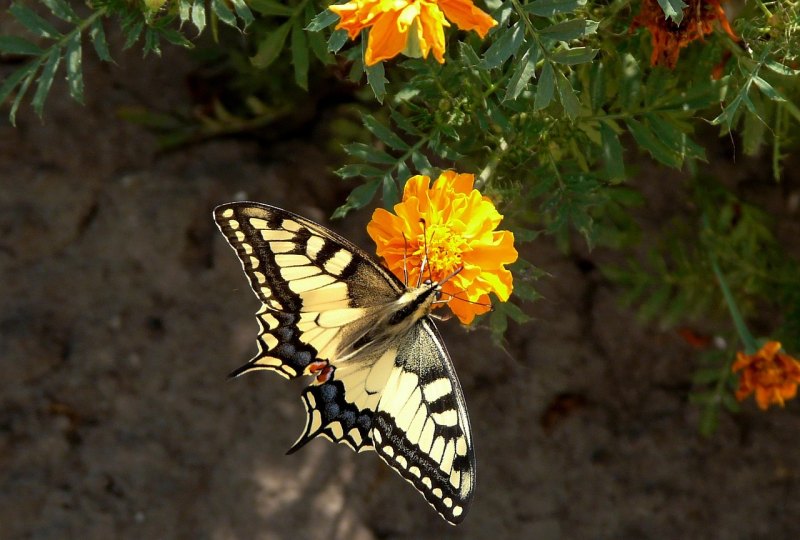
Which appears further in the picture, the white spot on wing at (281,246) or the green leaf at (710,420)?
the green leaf at (710,420)

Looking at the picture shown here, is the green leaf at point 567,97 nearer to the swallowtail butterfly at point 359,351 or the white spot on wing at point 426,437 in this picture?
the swallowtail butterfly at point 359,351

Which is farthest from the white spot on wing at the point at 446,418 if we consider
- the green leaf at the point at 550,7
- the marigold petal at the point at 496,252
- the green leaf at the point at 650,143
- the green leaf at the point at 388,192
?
the green leaf at the point at 550,7

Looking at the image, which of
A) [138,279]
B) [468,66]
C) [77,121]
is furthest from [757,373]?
[77,121]

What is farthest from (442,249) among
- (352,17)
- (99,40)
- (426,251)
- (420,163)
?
(99,40)

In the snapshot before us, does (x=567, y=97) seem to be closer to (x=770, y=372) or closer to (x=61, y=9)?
(x=770, y=372)

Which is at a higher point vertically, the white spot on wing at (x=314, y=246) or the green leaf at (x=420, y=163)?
the green leaf at (x=420, y=163)

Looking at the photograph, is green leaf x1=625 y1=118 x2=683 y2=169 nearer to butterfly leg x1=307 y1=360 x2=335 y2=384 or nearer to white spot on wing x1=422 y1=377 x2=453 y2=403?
white spot on wing x1=422 y1=377 x2=453 y2=403

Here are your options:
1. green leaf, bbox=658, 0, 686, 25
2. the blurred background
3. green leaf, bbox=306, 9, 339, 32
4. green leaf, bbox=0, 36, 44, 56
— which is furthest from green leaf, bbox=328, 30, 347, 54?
the blurred background
